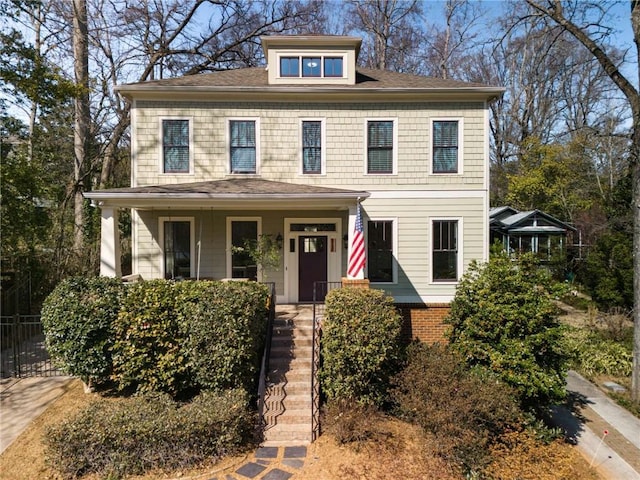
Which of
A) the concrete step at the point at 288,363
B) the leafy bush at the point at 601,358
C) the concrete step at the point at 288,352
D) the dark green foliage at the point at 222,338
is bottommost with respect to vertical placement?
the leafy bush at the point at 601,358

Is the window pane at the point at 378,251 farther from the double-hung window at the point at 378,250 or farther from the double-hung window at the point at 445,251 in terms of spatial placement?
the double-hung window at the point at 445,251

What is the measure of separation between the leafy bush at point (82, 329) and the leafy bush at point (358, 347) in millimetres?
3938

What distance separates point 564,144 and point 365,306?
845 inches

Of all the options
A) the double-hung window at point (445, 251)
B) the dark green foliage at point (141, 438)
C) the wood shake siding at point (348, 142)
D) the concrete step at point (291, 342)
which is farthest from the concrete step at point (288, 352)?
the wood shake siding at point (348, 142)

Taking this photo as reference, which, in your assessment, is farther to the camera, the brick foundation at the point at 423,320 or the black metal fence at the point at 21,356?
the brick foundation at the point at 423,320

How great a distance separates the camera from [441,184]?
1006 centimetres

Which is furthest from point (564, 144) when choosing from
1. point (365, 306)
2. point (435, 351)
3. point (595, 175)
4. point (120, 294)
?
point (120, 294)

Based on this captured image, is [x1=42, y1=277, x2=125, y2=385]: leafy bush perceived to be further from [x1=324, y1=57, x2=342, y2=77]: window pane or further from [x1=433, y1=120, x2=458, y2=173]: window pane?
[x1=433, y1=120, x2=458, y2=173]: window pane

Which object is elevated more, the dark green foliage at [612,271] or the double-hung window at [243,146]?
the double-hung window at [243,146]

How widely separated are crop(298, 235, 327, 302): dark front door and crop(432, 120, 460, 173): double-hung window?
3.94 meters

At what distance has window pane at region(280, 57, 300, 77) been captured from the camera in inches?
405

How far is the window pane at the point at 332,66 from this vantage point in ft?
34.1

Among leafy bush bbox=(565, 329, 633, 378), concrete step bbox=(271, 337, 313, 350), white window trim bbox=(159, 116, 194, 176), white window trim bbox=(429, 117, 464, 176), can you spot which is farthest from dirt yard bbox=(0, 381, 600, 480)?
white window trim bbox=(429, 117, 464, 176)

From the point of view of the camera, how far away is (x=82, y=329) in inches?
244
